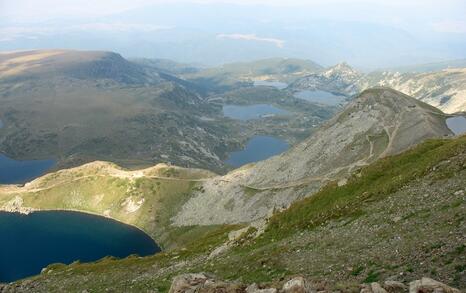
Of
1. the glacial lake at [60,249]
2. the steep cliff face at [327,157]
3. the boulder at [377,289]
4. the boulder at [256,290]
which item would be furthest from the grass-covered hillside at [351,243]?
the glacial lake at [60,249]

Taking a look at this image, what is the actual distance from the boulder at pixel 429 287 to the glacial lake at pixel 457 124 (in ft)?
469

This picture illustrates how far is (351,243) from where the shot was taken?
45312 mm

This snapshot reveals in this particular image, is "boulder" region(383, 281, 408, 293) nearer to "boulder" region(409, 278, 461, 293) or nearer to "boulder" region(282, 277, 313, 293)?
"boulder" region(409, 278, 461, 293)

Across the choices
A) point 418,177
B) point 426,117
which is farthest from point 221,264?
point 426,117

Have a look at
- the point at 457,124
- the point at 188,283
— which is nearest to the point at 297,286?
the point at 188,283

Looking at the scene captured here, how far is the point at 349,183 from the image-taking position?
73375 mm

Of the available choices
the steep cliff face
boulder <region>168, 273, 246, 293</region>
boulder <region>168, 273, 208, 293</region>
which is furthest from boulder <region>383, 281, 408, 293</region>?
the steep cliff face

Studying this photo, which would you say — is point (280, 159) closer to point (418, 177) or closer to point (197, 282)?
point (418, 177)

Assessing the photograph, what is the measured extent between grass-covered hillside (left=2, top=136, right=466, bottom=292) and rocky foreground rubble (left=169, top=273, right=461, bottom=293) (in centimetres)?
138

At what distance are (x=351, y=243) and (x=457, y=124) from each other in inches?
5477

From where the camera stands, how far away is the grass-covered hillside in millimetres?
36062

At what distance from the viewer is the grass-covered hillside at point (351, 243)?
36062mm

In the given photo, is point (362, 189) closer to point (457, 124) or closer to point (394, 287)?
point (394, 287)

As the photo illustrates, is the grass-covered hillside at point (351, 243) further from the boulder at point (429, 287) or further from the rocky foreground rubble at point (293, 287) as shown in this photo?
the boulder at point (429, 287)
